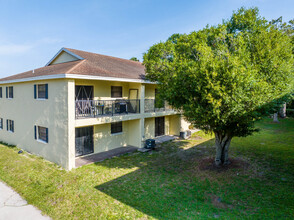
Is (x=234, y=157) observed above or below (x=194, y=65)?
below

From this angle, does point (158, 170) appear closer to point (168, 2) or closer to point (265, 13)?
point (265, 13)

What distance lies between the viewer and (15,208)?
684cm

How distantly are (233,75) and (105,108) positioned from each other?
9.13 meters

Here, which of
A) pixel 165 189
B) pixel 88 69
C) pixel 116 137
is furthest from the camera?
pixel 116 137

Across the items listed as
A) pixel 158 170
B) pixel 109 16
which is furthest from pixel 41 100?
pixel 109 16

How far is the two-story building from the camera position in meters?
10.2

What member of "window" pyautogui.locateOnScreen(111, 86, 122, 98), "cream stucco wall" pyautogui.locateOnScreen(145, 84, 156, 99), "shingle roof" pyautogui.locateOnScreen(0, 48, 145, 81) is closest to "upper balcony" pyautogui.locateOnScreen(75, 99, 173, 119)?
"window" pyautogui.locateOnScreen(111, 86, 122, 98)

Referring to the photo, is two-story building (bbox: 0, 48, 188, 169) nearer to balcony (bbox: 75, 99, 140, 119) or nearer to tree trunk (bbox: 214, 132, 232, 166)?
balcony (bbox: 75, 99, 140, 119)

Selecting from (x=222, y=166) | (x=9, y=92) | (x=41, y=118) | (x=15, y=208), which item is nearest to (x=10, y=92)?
(x=9, y=92)

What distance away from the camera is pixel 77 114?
35.1ft

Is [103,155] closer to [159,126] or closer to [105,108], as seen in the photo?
[105,108]

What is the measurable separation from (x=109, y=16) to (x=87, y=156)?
13307mm

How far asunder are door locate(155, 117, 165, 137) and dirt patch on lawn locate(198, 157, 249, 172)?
23.6ft

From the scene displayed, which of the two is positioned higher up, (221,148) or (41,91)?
(41,91)
